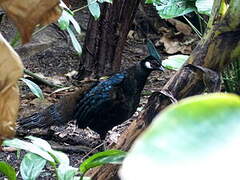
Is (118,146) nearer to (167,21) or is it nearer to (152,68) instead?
(152,68)

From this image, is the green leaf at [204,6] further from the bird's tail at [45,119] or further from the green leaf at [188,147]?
the bird's tail at [45,119]

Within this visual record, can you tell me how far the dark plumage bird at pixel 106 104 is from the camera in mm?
3357

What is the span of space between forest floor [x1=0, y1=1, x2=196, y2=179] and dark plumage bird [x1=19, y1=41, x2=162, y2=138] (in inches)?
4.8

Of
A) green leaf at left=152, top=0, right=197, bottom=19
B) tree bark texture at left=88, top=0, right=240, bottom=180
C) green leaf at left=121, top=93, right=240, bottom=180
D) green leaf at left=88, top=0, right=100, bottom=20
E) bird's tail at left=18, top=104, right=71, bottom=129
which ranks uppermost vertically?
green leaf at left=121, top=93, right=240, bottom=180

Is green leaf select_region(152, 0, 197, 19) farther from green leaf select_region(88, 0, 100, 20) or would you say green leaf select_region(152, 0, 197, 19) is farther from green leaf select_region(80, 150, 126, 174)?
green leaf select_region(80, 150, 126, 174)

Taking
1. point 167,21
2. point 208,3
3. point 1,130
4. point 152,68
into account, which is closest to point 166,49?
point 167,21

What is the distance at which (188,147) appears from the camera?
13.1 inches

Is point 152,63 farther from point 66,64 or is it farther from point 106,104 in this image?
point 66,64

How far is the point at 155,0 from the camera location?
247 cm

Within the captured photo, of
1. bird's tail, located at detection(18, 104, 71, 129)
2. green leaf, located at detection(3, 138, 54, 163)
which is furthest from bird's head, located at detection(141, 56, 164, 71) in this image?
green leaf, located at detection(3, 138, 54, 163)

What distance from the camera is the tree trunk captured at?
164 inches

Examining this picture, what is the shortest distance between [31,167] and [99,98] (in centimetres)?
196

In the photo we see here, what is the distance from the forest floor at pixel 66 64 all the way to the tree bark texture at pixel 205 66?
5.82 feet

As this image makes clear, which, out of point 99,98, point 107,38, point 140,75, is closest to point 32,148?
point 99,98
